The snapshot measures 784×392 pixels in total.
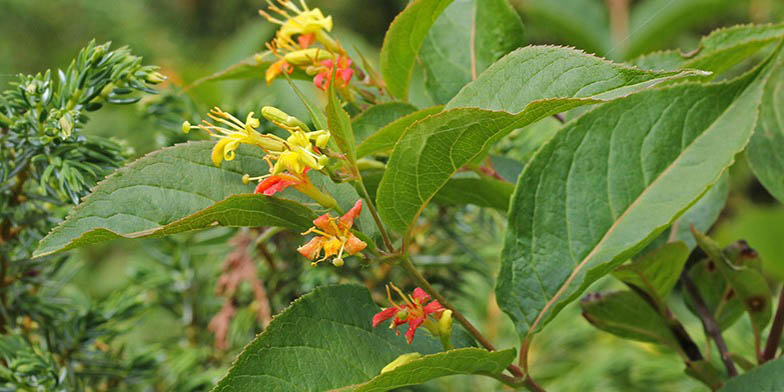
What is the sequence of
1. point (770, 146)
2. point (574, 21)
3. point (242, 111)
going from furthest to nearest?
point (574, 21), point (242, 111), point (770, 146)

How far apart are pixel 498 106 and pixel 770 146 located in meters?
0.34

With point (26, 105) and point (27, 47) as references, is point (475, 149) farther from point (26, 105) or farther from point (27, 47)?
point (27, 47)

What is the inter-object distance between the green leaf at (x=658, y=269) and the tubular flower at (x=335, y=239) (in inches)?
9.4

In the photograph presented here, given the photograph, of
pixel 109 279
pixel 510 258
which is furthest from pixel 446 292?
pixel 109 279

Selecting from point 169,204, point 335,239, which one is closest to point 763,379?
point 335,239

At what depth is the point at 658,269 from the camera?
613 millimetres

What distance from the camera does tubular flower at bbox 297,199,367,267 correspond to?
47 cm

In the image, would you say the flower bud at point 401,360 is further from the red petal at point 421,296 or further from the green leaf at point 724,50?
the green leaf at point 724,50

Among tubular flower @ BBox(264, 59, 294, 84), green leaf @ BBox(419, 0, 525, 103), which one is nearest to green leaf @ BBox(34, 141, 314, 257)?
tubular flower @ BBox(264, 59, 294, 84)

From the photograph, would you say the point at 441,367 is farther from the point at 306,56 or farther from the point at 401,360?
the point at 306,56

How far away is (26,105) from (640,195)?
1.50 ft

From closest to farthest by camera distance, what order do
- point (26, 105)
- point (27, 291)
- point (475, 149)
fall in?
point (475, 149) → point (26, 105) → point (27, 291)

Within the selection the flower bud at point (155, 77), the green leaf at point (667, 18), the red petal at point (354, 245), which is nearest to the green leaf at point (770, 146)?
the red petal at point (354, 245)

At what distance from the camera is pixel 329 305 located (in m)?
0.50
